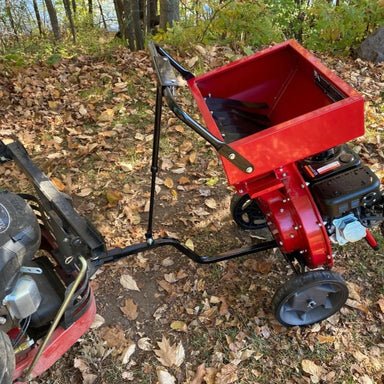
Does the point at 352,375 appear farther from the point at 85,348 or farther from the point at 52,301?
the point at 52,301

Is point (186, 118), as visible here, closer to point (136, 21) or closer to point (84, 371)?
point (84, 371)

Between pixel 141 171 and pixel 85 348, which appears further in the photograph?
pixel 141 171

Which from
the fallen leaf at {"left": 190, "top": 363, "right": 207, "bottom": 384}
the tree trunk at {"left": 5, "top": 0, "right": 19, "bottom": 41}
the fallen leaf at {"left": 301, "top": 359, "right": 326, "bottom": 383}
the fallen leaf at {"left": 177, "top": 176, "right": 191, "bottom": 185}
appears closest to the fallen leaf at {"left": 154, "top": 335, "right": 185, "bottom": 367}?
the fallen leaf at {"left": 190, "top": 363, "right": 207, "bottom": 384}

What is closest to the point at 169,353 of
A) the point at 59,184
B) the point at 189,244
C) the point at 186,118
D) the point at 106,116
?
the point at 189,244

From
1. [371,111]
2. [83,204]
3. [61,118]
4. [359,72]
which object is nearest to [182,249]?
[83,204]

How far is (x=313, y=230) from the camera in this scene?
2.38 metres

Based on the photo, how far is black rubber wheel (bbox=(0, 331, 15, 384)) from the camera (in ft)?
5.84

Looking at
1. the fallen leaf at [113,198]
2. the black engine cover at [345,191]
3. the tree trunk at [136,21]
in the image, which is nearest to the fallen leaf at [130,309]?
the fallen leaf at [113,198]

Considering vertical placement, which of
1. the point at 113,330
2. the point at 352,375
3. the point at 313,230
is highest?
the point at 313,230

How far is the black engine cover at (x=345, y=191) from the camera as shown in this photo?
2.33m

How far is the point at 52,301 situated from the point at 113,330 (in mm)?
657

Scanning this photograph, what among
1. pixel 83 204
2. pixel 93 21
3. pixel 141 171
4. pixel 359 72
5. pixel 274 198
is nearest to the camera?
pixel 274 198

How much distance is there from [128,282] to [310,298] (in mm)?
1356

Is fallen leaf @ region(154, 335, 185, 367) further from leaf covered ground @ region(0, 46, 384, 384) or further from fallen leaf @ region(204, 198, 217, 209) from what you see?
fallen leaf @ region(204, 198, 217, 209)
